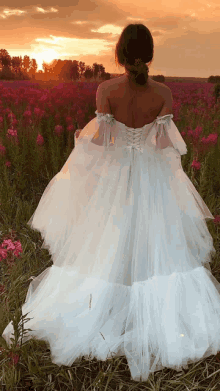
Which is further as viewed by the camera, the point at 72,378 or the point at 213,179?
the point at 213,179

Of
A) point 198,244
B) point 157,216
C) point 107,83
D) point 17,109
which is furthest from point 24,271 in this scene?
point 17,109

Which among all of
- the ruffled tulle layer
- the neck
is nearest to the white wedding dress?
the ruffled tulle layer

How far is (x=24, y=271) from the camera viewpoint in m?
2.75

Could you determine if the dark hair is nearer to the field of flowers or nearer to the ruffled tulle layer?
the field of flowers

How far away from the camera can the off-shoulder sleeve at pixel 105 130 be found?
209 centimetres

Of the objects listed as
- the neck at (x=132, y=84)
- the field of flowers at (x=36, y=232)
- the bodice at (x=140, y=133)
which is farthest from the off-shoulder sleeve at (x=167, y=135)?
the field of flowers at (x=36, y=232)

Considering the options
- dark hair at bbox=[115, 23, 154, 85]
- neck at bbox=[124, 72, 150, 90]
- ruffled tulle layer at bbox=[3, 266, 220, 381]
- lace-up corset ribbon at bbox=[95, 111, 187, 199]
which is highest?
dark hair at bbox=[115, 23, 154, 85]

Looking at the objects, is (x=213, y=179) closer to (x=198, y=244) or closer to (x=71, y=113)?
(x=198, y=244)

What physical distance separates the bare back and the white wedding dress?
0.23ft

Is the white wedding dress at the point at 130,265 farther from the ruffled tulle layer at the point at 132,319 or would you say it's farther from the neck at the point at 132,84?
the neck at the point at 132,84

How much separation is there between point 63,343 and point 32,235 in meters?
1.55

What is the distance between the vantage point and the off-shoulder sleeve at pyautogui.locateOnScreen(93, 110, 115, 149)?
6.84 ft

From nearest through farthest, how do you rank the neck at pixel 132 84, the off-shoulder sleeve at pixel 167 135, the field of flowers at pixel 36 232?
the field of flowers at pixel 36 232, the neck at pixel 132 84, the off-shoulder sleeve at pixel 167 135

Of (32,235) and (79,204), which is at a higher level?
(79,204)
